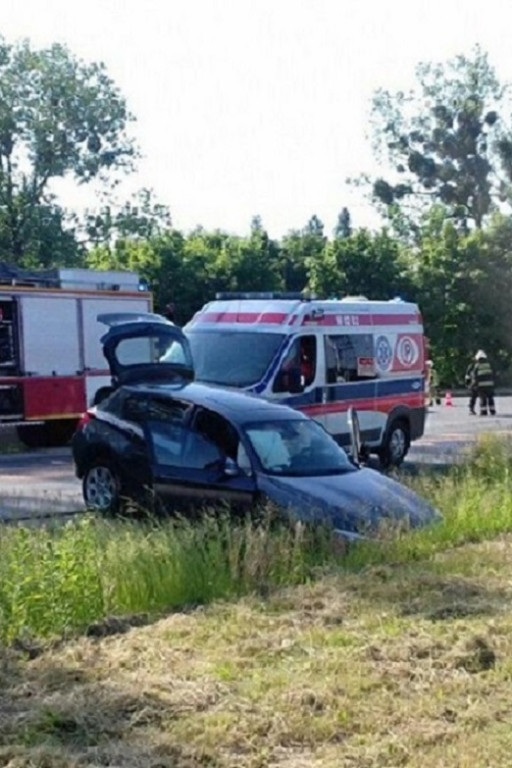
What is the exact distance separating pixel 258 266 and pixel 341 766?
4223 cm

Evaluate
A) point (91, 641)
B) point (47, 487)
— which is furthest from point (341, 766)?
point (47, 487)

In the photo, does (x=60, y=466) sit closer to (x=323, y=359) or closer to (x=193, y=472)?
(x=323, y=359)

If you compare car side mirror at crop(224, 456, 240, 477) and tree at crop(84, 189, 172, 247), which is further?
tree at crop(84, 189, 172, 247)

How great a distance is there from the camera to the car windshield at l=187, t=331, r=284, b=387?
16781 mm

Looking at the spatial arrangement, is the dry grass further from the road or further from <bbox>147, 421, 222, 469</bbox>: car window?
the road

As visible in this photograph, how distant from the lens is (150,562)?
8.17 meters

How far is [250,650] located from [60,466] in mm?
13204

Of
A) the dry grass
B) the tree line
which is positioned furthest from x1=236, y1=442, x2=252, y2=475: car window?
the tree line

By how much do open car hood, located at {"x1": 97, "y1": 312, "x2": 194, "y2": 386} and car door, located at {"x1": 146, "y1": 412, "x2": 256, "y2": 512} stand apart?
90.7 inches

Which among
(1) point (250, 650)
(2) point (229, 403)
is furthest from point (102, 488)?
(1) point (250, 650)

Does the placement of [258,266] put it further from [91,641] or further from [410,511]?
[91,641]

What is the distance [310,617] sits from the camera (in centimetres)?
711

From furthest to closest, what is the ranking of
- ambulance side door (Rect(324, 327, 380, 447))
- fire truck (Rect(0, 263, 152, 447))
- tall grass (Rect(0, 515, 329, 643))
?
fire truck (Rect(0, 263, 152, 447)) → ambulance side door (Rect(324, 327, 380, 447)) → tall grass (Rect(0, 515, 329, 643))

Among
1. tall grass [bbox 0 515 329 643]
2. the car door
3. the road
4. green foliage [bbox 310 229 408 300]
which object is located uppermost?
green foliage [bbox 310 229 408 300]
